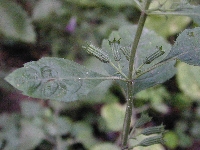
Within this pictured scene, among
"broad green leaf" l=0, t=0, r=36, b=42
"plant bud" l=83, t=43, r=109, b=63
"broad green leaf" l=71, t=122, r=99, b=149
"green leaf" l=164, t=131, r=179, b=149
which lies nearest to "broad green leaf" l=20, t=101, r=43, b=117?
"broad green leaf" l=71, t=122, r=99, b=149

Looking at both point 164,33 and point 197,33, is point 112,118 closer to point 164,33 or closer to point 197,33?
point 164,33

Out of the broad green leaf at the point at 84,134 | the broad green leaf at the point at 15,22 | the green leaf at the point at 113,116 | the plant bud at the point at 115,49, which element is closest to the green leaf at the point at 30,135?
the broad green leaf at the point at 84,134

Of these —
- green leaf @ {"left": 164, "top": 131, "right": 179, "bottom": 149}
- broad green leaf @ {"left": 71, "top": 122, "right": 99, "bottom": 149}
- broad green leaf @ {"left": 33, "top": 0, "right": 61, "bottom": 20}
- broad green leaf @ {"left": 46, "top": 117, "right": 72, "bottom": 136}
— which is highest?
broad green leaf @ {"left": 33, "top": 0, "right": 61, "bottom": 20}

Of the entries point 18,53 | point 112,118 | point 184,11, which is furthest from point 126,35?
point 18,53

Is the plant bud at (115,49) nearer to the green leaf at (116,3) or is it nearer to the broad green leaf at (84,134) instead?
the broad green leaf at (84,134)

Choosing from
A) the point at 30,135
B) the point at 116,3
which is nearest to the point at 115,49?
the point at 30,135

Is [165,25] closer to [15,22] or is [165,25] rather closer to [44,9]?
[44,9]

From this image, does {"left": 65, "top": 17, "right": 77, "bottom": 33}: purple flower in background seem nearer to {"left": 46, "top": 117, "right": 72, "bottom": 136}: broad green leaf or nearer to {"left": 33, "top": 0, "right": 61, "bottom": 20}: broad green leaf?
{"left": 33, "top": 0, "right": 61, "bottom": 20}: broad green leaf
